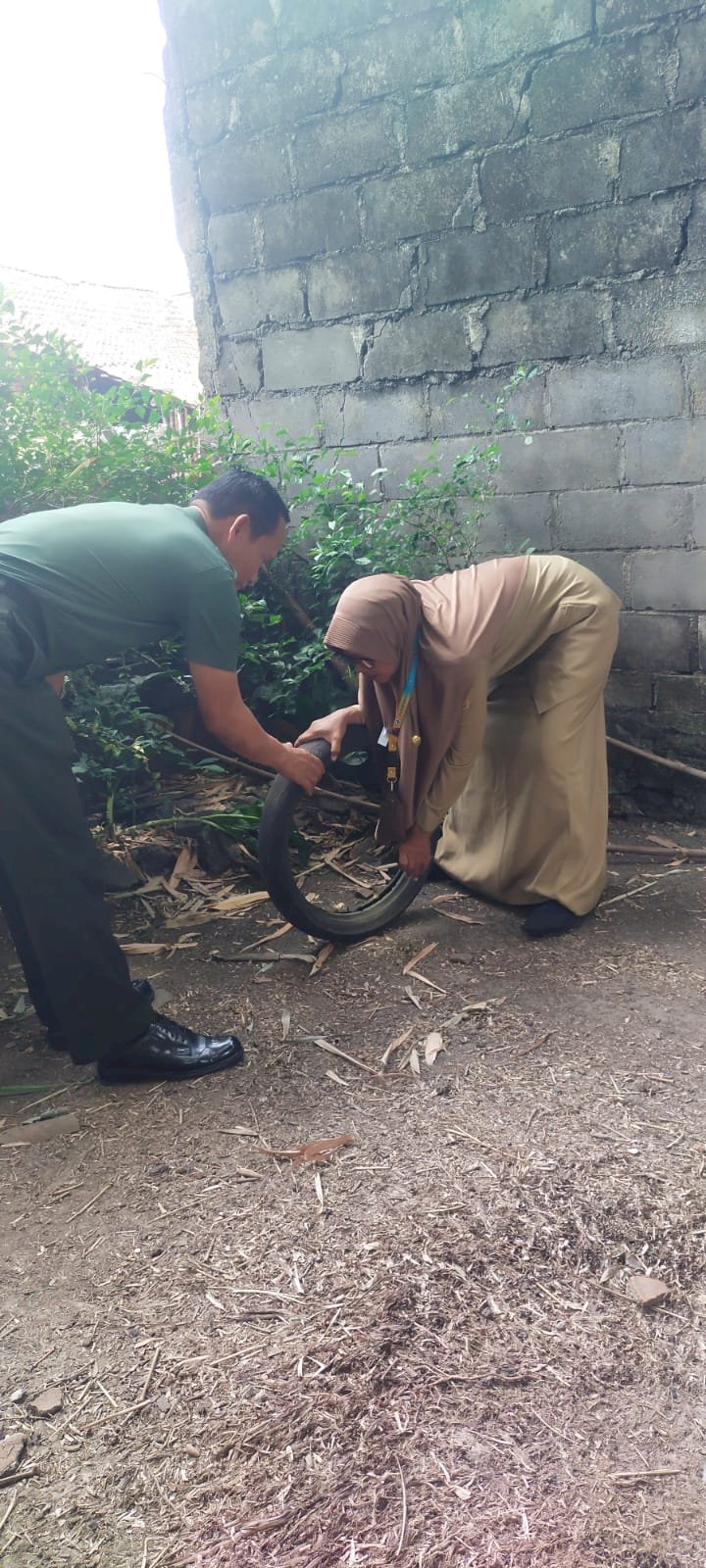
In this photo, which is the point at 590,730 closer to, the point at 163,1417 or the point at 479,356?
the point at 479,356

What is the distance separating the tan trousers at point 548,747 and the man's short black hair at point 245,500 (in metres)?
0.89

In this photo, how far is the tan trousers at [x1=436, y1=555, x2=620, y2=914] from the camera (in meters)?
3.36

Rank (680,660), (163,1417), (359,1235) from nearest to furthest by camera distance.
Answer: (163,1417) → (359,1235) → (680,660)

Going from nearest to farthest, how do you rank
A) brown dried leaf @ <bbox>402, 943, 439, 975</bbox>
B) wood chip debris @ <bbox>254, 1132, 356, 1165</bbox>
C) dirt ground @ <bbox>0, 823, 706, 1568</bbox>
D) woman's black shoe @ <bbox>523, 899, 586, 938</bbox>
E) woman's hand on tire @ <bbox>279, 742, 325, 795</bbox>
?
dirt ground @ <bbox>0, 823, 706, 1568</bbox>, wood chip debris @ <bbox>254, 1132, 356, 1165</bbox>, woman's hand on tire @ <bbox>279, 742, 325, 795</bbox>, brown dried leaf @ <bbox>402, 943, 439, 975</bbox>, woman's black shoe @ <bbox>523, 899, 586, 938</bbox>

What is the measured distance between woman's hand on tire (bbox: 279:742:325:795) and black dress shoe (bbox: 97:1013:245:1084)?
0.80 m

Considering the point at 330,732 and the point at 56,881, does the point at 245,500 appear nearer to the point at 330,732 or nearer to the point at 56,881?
the point at 330,732

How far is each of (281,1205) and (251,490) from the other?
1.85 metres

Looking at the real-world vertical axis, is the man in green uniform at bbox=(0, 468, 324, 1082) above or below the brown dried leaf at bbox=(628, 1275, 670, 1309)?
above

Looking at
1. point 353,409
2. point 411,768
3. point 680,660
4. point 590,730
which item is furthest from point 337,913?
point 353,409

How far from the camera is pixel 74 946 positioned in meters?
2.51

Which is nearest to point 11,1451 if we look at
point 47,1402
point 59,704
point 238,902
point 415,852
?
point 47,1402

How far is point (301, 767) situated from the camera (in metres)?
3.01

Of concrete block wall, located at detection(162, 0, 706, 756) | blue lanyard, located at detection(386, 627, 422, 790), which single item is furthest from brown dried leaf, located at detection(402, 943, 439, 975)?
concrete block wall, located at detection(162, 0, 706, 756)

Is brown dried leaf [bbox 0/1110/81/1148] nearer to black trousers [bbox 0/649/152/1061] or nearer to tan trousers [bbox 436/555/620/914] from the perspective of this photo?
black trousers [bbox 0/649/152/1061]
